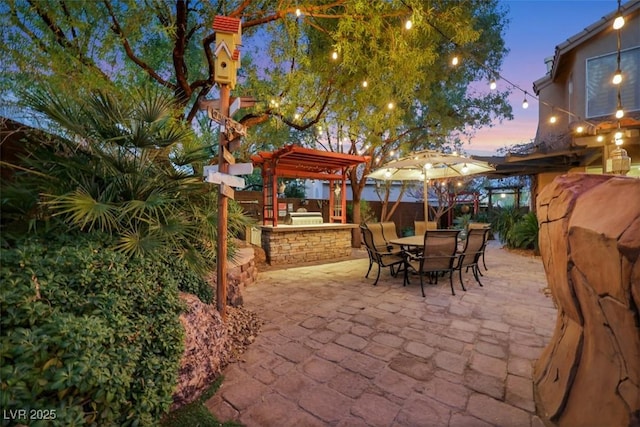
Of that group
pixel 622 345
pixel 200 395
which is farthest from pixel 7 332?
pixel 622 345

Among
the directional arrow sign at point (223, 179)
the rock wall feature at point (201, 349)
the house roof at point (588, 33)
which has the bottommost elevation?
the rock wall feature at point (201, 349)

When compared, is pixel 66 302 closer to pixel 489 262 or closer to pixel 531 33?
pixel 489 262

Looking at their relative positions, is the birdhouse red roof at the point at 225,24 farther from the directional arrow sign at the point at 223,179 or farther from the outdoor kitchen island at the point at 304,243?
the outdoor kitchen island at the point at 304,243

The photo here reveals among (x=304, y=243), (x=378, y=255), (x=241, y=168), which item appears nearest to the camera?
(x=241, y=168)

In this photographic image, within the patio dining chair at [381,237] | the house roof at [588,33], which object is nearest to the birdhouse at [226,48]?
the patio dining chair at [381,237]

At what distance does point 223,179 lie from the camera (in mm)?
2580

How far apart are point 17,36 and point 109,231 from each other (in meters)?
3.38

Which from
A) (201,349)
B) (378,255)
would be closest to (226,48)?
(201,349)

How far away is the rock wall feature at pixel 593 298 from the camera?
1227mm

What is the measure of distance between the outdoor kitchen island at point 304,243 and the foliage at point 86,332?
4.61m

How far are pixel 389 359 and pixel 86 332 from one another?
7.10 feet

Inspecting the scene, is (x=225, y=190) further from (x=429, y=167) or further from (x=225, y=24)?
(x=429, y=167)

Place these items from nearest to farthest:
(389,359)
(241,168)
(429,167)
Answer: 1. (389,359)
2. (241,168)
3. (429,167)

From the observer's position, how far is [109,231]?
1.95 m
